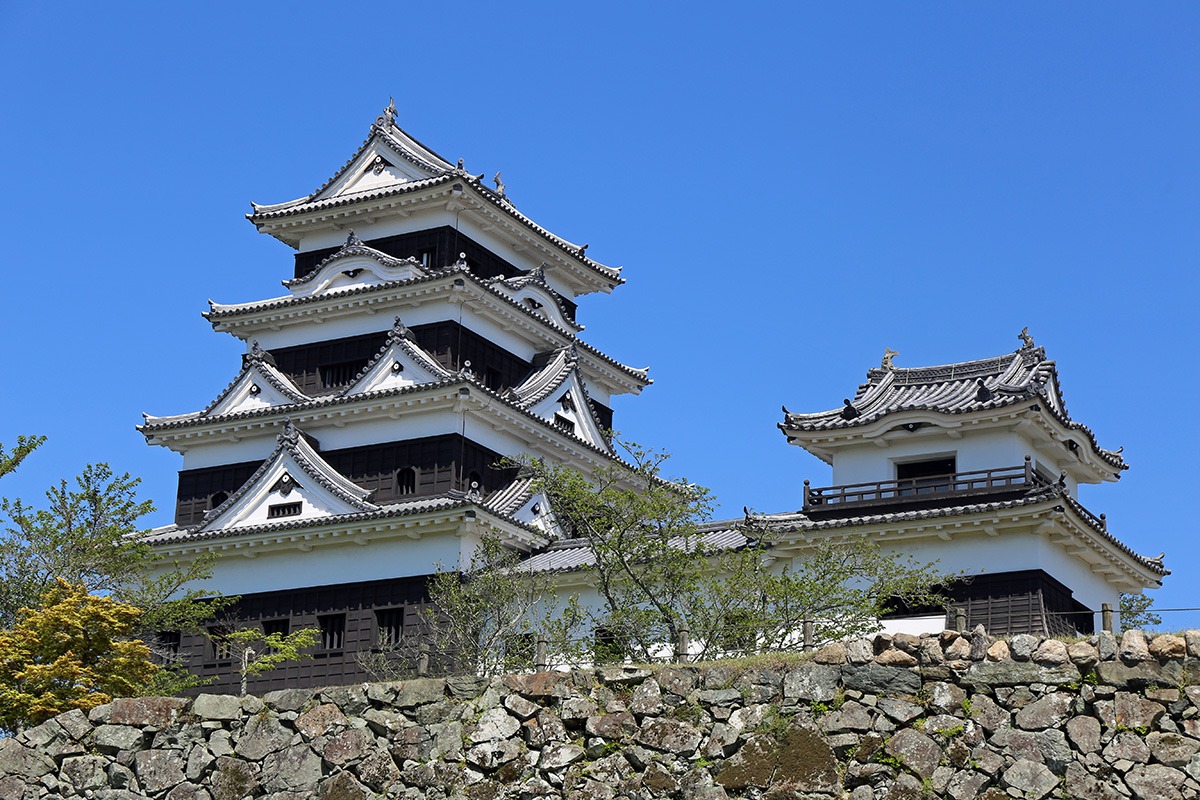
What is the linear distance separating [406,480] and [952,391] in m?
11.8

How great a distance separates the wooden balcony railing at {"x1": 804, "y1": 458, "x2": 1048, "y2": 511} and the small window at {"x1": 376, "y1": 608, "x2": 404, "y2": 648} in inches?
337

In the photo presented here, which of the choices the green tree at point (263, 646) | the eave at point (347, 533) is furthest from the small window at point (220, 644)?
the eave at point (347, 533)

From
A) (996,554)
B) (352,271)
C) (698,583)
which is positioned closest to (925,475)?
(996,554)

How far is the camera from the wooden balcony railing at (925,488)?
30.8 meters

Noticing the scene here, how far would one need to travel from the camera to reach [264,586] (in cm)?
3584

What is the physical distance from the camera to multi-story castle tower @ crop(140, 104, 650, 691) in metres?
34.8

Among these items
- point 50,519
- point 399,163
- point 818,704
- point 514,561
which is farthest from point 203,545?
point 818,704

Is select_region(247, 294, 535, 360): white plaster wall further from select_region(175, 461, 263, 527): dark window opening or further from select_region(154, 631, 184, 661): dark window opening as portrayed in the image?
select_region(154, 631, 184, 661): dark window opening

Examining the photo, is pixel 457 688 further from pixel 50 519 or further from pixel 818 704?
pixel 50 519

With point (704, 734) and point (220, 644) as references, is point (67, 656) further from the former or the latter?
point (704, 734)

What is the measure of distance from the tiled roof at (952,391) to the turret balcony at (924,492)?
126 centimetres

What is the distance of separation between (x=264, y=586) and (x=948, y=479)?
14.6 meters

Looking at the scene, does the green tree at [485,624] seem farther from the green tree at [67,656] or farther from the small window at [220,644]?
the green tree at [67,656]

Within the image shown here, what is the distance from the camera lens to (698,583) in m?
30.6
